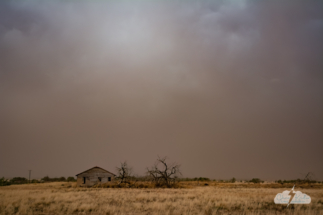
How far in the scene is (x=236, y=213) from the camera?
15.1 metres

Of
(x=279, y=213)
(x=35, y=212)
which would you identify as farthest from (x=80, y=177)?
(x=279, y=213)

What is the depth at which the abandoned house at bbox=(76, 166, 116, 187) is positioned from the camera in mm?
43812

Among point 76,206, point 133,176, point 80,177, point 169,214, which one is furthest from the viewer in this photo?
point 133,176

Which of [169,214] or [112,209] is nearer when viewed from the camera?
[169,214]

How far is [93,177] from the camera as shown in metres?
44.5

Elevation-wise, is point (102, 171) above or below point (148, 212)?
above

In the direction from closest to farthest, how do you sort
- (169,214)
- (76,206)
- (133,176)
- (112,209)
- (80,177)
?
(169,214)
(112,209)
(76,206)
(80,177)
(133,176)

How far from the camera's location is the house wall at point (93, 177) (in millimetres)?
43763

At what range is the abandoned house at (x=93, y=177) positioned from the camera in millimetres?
43812

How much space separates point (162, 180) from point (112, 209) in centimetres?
3118

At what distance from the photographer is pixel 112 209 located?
16.0 meters

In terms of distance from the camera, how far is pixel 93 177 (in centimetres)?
4453

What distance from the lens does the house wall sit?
144 feet

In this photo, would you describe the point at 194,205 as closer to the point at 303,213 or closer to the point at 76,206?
the point at 303,213
